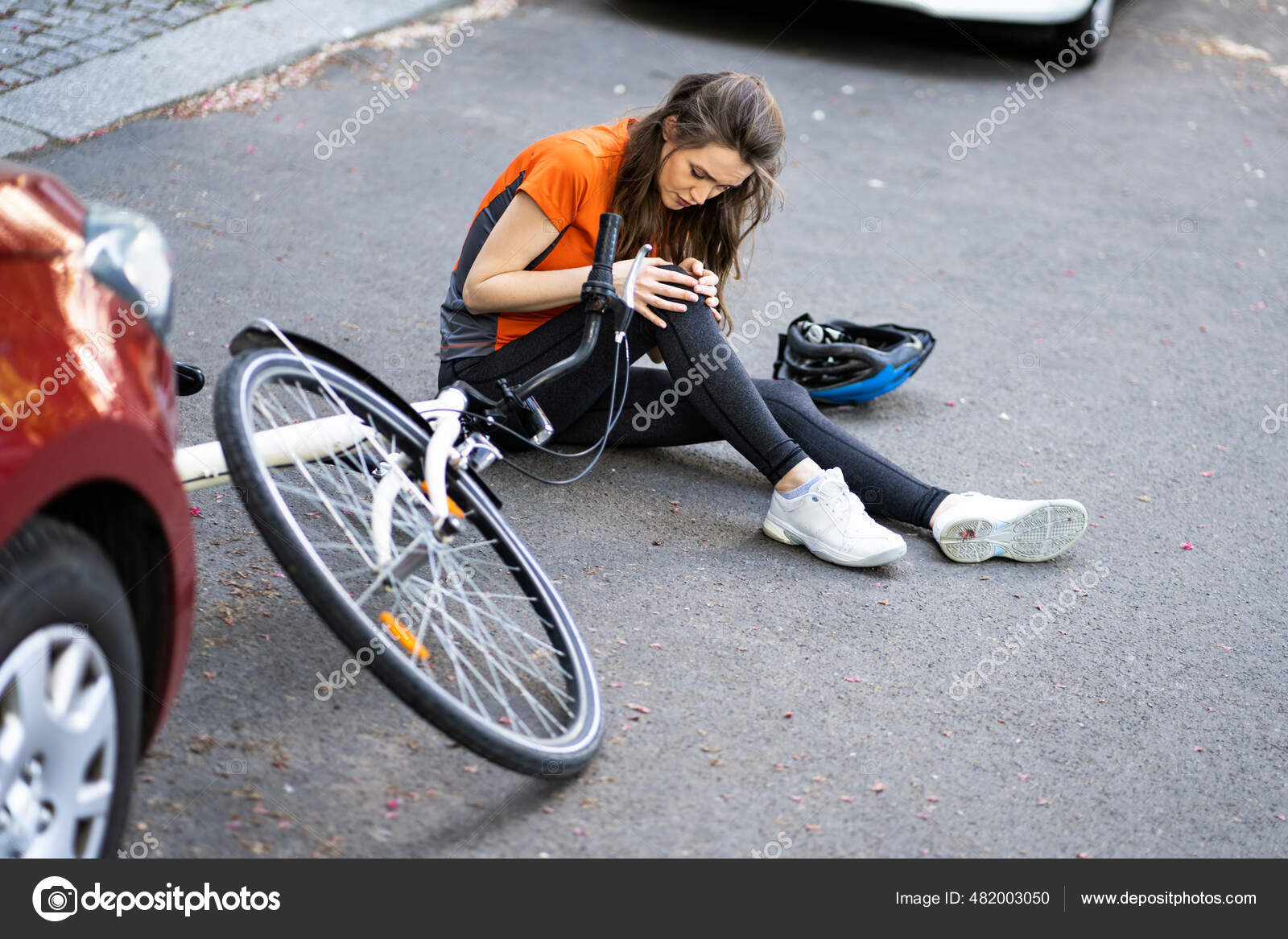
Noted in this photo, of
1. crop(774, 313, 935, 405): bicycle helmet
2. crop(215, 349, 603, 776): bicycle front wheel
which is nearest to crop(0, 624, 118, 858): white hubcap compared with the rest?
crop(215, 349, 603, 776): bicycle front wheel

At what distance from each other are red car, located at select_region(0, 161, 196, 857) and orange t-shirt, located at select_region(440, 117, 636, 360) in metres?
1.23

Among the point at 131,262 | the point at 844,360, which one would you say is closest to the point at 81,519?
the point at 131,262

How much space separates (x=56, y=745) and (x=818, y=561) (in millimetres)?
2026

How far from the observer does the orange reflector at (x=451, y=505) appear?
240 centimetres

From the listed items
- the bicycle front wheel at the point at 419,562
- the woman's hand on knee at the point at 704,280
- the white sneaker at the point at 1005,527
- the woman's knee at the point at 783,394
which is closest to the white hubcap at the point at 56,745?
the bicycle front wheel at the point at 419,562

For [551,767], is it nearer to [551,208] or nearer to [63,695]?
[63,695]

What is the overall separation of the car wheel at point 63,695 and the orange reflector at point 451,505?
74 centimetres

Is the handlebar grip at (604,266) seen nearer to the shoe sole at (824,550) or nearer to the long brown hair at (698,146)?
the long brown hair at (698,146)

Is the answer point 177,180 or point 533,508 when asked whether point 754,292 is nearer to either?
point 533,508

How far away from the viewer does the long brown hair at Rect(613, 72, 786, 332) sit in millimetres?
2857

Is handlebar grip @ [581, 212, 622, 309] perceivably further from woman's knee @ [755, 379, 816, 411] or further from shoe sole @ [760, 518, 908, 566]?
shoe sole @ [760, 518, 908, 566]

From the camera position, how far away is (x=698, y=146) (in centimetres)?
287

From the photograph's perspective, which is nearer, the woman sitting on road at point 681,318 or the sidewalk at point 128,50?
the woman sitting on road at point 681,318
